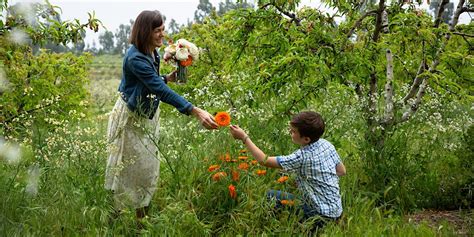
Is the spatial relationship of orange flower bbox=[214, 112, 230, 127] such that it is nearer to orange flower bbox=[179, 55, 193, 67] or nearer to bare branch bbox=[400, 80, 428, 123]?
orange flower bbox=[179, 55, 193, 67]

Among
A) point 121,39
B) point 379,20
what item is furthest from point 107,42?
point 379,20

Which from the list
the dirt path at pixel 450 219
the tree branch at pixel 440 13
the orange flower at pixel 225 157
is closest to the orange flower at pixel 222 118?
the orange flower at pixel 225 157

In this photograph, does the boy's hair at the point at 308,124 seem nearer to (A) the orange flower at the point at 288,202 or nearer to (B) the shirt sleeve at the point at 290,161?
(B) the shirt sleeve at the point at 290,161

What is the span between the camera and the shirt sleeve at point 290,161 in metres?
3.60

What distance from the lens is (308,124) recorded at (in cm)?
359

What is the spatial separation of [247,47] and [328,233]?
8.21ft

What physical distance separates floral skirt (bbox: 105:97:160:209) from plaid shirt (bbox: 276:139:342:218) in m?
0.97

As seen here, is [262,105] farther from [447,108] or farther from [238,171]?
[447,108]

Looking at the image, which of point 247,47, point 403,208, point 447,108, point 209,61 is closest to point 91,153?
point 247,47

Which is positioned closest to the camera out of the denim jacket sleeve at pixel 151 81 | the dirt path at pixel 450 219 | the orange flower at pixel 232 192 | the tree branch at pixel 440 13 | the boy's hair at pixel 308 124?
the denim jacket sleeve at pixel 151 81

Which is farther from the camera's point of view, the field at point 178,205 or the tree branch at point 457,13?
the tree branch at point 457,13

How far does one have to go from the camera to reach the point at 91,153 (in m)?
3.71

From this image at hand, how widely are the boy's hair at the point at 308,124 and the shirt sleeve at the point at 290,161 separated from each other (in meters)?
0.17

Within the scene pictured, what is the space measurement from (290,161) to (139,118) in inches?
45.2
